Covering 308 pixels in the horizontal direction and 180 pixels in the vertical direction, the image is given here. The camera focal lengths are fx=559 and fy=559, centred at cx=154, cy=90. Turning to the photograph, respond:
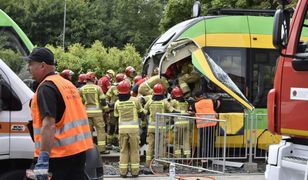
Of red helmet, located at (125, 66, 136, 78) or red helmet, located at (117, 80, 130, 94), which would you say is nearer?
red helmet, located at (117, 80, 130, 94)

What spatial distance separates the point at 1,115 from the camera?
6137 mm

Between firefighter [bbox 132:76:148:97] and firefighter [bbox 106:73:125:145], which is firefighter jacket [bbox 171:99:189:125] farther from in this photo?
firefighter [bbox 106:73:125:145]

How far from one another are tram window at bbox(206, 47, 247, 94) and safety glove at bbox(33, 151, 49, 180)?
24.2 feet

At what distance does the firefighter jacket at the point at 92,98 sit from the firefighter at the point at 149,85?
0.89 metres

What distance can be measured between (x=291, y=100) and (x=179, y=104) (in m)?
6.35

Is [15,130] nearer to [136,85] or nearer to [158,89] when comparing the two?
[158,89]

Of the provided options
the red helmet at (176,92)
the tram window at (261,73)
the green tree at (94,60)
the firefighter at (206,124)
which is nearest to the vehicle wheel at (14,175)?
the firefighter at (206,124)

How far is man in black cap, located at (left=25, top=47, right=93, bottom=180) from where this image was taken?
194 inches

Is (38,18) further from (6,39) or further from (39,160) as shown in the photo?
(39,160)

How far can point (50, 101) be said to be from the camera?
494cm

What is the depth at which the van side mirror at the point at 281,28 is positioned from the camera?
524 cm

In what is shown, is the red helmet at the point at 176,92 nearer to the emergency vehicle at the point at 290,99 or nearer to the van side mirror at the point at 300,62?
the emergency vehicle at the point at 290,99

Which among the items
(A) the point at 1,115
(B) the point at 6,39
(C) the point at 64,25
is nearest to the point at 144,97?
(B) the point at 6,39

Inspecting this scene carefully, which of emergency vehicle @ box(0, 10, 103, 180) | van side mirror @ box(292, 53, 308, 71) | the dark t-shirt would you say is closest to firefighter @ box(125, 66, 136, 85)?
emergency vehicle @ box(0, 10, 103, 180)
